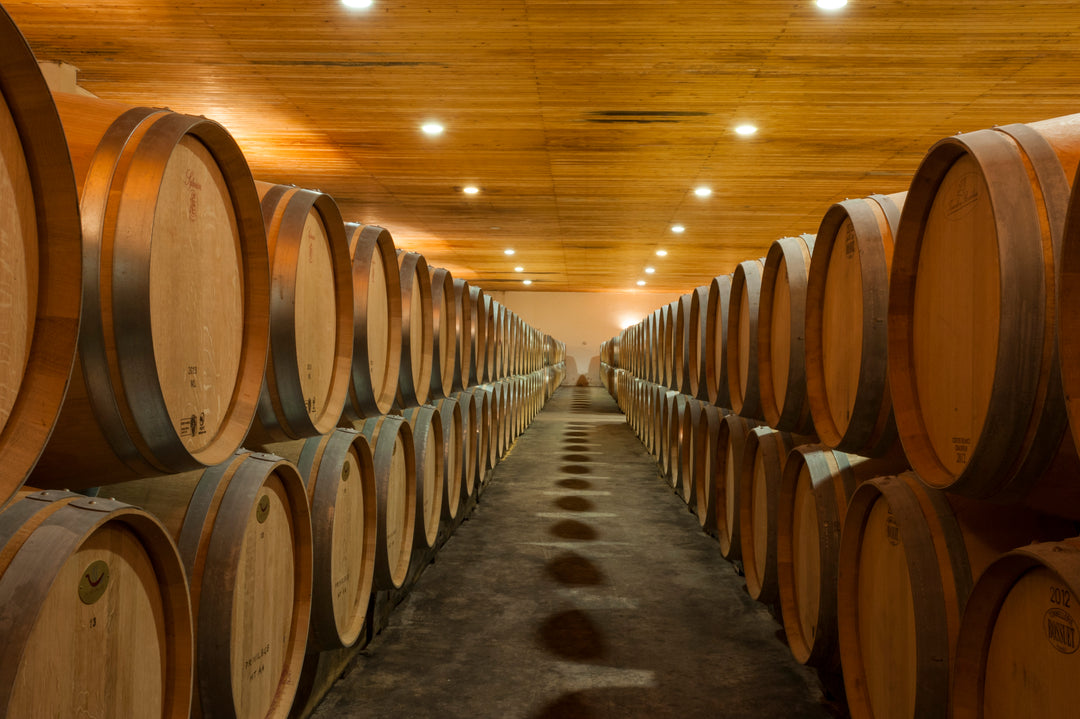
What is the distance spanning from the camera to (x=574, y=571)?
470 cm

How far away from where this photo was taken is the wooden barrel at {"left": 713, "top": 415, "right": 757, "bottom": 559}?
4.05 metres

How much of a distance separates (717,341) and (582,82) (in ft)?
9.47

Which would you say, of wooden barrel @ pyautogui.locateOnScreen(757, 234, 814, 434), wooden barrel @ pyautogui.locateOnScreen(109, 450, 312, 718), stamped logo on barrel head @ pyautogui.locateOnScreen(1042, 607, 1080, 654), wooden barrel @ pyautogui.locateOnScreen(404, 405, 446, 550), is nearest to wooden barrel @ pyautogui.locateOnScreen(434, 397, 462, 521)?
wooden barrel @ pyautogui.locateOnScreen(404, 405, 446, 550)

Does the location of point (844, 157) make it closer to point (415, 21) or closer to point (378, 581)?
point (415, 21)

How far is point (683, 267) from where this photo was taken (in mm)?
19141

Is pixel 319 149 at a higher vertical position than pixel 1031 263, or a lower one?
higher

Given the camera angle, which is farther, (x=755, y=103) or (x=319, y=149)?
Result: (x=319, y=149)

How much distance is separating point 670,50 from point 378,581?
14.0 ft

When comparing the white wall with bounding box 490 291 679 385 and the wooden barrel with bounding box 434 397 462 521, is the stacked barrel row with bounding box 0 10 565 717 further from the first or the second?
the white wall with bounding box 490 291 679 385

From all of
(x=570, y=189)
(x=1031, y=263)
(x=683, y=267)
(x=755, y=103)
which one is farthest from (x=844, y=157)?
(x=683, y=267)

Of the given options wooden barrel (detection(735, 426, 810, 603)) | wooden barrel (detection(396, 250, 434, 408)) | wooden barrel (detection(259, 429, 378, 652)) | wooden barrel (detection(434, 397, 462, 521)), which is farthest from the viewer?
wooden barrel (detection(434, 397, 462, 521))

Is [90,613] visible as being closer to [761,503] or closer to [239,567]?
[239,567]

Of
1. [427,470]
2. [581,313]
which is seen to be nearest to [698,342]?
[427,470]

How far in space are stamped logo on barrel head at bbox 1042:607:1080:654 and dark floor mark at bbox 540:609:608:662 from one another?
2.35 m
